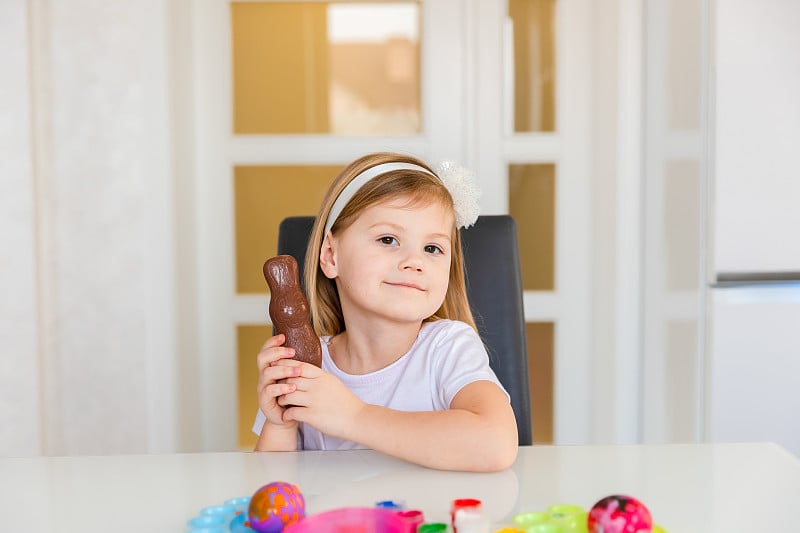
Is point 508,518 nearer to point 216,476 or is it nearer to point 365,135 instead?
point 216,476

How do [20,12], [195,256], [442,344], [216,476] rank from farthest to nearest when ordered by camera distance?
[195,256] → [20,12] → [442,344] → [216,476]

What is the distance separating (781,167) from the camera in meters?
2.04

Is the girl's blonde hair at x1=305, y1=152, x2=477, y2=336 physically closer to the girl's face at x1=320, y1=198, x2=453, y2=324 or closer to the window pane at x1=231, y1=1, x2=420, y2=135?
the girl's face at x1=320, y1=198, x2=453, y2=324

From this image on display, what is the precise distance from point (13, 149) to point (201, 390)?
2.84 ft

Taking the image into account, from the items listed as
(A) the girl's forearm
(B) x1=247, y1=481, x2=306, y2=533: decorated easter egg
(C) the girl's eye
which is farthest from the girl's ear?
(B) x1=247, y1=481, x2=306, y2=533: decorated easter egg

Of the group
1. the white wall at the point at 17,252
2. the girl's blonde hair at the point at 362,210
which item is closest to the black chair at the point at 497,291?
the girl's blonde hair at the point at 362,210

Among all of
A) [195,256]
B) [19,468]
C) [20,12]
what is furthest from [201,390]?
[19,468]

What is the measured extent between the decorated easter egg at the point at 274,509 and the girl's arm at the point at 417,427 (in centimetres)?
25

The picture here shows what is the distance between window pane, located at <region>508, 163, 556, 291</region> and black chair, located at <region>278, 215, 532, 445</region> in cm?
108

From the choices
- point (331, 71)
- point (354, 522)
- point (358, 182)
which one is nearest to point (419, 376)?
point (358, 182)

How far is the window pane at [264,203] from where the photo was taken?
268cm

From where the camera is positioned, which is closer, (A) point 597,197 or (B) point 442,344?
(B) point 442,344

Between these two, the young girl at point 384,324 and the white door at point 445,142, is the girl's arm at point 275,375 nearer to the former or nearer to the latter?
the young girl at point 384,324

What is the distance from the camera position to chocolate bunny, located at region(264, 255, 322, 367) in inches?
42.1
